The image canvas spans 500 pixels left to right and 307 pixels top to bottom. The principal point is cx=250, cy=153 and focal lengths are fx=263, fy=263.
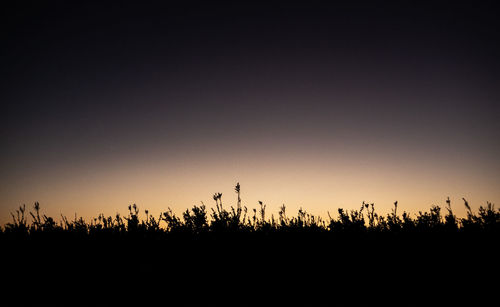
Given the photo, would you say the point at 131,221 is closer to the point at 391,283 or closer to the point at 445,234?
the point at 391,283

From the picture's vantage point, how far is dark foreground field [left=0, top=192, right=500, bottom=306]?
329 cm

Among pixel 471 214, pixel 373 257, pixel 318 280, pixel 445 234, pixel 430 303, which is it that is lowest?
pixel 430 303

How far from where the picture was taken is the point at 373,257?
14.1 ft

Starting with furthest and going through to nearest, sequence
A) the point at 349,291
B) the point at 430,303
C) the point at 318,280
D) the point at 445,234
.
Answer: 1. the point at 445,234
2. the point at 318,280
3. the point at 349,291
4. the point at 430,303

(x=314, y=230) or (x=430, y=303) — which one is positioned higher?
(x=314, y=230)

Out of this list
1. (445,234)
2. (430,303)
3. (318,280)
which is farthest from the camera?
(445,234)

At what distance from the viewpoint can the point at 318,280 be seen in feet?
12.1

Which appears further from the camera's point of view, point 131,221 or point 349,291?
point 131,221

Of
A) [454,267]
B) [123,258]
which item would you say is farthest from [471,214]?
[123,258]

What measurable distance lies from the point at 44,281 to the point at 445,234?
712 cm

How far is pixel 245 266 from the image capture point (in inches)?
159

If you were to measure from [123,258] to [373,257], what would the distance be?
4078mm

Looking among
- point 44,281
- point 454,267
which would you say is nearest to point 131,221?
point 44,281

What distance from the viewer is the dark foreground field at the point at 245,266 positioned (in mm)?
3293
